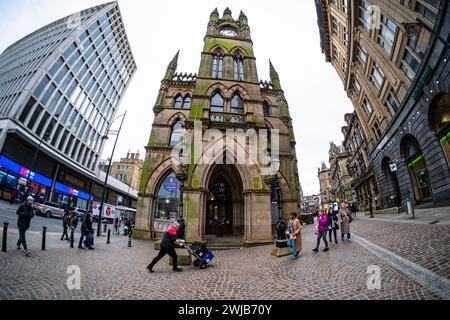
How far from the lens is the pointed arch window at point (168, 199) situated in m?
15.6

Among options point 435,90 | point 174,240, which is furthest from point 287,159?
point 174,240

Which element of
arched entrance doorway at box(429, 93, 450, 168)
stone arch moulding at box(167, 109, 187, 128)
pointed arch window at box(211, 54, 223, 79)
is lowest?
arched entrance doorway at box(429, 93, 450, 168)

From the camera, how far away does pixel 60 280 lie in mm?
4430

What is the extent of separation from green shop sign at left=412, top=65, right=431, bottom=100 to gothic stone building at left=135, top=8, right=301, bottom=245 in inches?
364

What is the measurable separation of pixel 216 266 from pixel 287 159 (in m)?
12.7

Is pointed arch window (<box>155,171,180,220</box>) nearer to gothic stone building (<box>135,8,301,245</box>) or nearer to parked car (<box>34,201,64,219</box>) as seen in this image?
gothic stone building (<box>135,8,301,245</box>)

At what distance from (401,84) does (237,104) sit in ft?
44.4

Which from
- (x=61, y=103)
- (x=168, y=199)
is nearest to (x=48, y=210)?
(x=168, y=199)

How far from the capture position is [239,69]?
690 inches

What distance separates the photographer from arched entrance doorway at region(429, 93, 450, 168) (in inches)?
449

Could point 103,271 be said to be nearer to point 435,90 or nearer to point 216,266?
point 216,266

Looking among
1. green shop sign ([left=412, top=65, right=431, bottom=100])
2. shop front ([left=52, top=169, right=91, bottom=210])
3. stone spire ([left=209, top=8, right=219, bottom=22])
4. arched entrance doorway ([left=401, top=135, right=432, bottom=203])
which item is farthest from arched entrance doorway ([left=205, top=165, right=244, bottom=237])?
shop front ([left=52, top=169, right=91, bottom=210])

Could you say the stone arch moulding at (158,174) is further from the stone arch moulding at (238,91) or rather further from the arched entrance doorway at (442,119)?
the arched entrance doorway at (442,119)

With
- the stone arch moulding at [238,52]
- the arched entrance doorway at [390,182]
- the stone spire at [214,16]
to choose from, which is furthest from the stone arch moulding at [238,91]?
the arched entrance doorway at [390,182]
